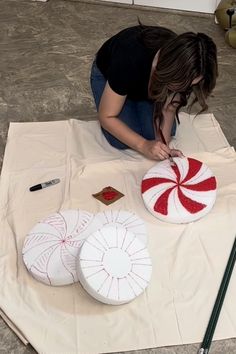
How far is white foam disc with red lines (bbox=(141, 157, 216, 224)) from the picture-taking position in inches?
60.8

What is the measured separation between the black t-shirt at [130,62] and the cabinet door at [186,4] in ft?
5.33

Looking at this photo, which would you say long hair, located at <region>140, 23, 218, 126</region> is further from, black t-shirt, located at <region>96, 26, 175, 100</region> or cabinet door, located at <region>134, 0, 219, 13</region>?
cabinet door, located at <region>134, 0, 219, 13</region>

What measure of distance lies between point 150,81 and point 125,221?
47 centimetres

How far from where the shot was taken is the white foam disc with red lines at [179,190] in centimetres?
154

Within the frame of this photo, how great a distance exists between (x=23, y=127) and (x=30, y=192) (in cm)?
44

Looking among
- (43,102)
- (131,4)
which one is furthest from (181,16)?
(43,102)

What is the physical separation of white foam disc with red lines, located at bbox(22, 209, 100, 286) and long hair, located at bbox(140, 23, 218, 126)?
49 cm

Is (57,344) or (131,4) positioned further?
(131,4)

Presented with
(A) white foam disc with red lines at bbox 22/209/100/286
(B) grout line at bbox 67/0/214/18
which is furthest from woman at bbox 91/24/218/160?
(B) grout line at bbox 67/0/214/18

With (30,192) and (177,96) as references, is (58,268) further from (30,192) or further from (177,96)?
(177,96)

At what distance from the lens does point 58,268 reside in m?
1.35

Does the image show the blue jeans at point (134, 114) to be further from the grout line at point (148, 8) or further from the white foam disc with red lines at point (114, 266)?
the grout line at point (148, 8)

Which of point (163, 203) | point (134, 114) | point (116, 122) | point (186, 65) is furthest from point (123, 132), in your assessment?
point (186, 65)

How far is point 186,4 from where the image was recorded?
305 centimetres
